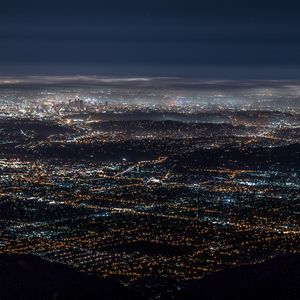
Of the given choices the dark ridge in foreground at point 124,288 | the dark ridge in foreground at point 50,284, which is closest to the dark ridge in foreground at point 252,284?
the dark ridge in foreground at point 124,288

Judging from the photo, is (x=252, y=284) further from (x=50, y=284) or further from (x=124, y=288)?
(x=50, y=284)

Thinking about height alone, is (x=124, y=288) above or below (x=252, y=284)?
below

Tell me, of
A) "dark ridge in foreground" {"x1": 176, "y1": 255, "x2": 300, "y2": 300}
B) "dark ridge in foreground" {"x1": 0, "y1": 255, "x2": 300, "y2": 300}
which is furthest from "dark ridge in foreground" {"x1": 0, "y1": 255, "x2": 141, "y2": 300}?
"dark ridge in foreground" {"x1": 176, "y1": 255, "x2": 300, "y2": 300}

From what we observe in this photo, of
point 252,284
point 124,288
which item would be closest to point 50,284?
point 124,288

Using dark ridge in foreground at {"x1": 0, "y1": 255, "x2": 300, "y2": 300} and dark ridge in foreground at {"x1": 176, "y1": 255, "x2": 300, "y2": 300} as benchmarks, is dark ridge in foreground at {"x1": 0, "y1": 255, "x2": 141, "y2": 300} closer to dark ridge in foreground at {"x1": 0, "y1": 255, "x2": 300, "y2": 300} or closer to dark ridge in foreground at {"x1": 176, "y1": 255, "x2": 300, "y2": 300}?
dark ridge in foreground at {"x1": 0, "y1": 255, "x2": 300, "y2": 300}

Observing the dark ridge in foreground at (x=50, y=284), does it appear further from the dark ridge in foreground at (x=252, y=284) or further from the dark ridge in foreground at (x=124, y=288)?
the dark ridge in foreground at (x=252, y=284)
